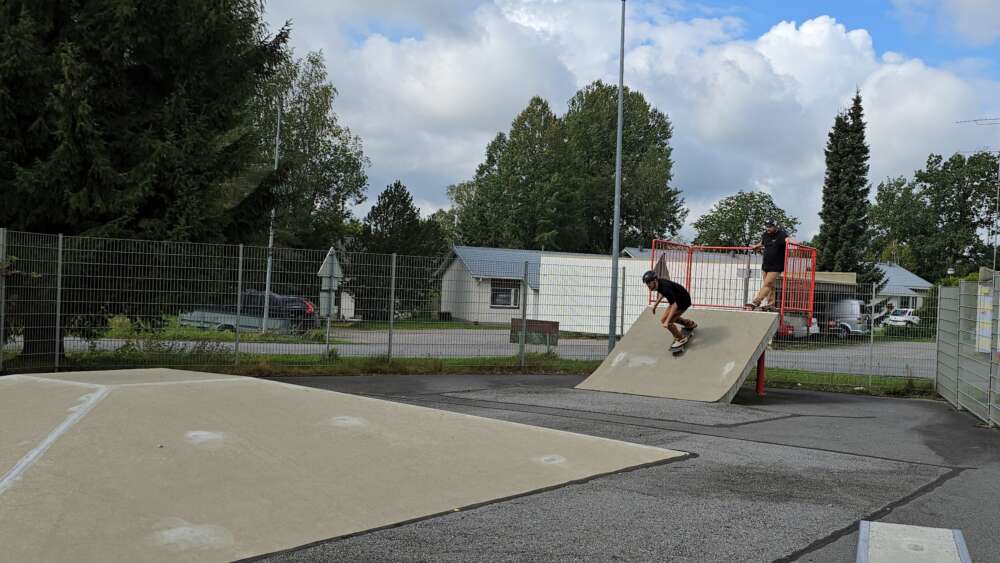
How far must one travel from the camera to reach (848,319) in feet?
47.8

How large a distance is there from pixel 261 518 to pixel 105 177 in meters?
9.66

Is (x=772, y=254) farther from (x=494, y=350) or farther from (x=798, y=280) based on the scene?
(x=494, y=350)

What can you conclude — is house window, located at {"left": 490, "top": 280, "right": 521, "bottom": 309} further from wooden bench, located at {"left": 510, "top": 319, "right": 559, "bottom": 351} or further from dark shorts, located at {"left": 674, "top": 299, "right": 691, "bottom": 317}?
dark shorts, located at {"left": 674, "top": 299, "right": 691, "bottom": 317}

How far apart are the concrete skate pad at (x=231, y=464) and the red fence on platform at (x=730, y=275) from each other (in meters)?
8.15

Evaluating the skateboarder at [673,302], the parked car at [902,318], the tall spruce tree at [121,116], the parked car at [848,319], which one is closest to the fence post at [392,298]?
the tall spruce tree at [121,116]

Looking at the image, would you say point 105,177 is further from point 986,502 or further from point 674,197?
point 674,197

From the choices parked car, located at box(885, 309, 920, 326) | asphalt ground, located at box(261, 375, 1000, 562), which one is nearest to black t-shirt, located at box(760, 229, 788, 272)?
parked car, located at box(885, 309, 920, 326)

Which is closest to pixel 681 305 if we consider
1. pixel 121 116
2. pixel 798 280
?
pixel 798 280

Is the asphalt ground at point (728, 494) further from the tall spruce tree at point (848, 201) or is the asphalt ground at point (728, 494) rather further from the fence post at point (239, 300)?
the tall spruce tree at point (848, 201)

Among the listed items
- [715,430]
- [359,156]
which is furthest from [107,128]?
[359,156]

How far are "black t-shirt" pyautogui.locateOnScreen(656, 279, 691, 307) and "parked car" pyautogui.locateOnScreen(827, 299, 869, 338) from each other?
10.2 ft

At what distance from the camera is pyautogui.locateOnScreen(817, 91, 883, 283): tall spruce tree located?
139ft

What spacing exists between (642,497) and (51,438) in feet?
13.7

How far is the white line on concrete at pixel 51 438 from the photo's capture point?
5.18 meters
